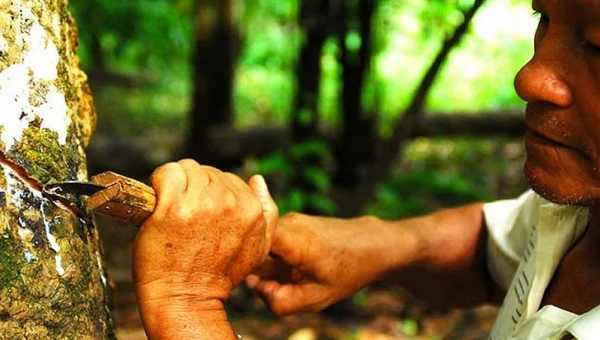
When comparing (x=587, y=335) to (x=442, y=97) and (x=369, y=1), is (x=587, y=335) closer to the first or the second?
(x=369, y=1)

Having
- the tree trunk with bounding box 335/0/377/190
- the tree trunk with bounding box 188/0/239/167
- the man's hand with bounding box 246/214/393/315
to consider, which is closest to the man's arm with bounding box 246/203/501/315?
the man's hand with bounding box 246/214/393/315

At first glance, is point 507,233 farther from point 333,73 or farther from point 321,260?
point 333,73

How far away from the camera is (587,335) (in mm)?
1375

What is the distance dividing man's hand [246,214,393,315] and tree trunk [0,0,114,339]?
0.52m

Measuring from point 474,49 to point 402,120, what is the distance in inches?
211

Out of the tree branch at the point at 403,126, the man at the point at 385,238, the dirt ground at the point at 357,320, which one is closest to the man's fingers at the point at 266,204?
the man at the point at 385,238

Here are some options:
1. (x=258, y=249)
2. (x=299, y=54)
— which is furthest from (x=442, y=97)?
(x=258, y=249)

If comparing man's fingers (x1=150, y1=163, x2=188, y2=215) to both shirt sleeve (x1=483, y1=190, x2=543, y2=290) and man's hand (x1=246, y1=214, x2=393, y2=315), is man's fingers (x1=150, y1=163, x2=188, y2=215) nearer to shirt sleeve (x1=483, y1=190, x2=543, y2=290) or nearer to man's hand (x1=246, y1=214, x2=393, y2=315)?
man's hand (x1=246, y1=214, x2=393, y2=315)

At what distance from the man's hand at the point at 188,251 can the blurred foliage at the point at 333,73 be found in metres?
2.21

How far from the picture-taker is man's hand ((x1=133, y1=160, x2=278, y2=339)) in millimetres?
1439

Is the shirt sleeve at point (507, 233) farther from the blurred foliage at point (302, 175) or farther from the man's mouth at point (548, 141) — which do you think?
the blurred foliage at point (302, 175)

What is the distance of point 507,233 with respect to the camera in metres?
2.16

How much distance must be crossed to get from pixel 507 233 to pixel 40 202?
1285 mm

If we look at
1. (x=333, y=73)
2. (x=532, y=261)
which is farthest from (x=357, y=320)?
(x=333, y=73)
